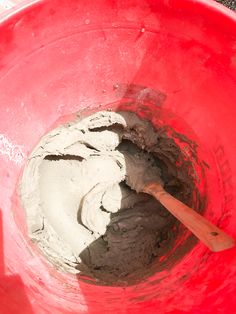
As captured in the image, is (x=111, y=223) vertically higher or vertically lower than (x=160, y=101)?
lower

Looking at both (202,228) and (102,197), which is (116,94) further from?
(202,228)

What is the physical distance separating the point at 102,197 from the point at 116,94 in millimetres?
377

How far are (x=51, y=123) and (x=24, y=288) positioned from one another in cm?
49

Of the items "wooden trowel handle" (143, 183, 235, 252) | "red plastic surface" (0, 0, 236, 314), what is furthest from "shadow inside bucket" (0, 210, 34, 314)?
"wooden trowel handle" (143, 183, 235, 252)

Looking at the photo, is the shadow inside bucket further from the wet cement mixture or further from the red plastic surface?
the wet cement mixture

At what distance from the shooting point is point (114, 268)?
108cm

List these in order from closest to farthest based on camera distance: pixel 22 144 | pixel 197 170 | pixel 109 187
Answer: pixel 22 144 → pixel 197 170 → pixel 109 187

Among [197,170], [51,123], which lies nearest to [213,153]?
[197,170]

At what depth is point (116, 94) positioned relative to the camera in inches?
39.8

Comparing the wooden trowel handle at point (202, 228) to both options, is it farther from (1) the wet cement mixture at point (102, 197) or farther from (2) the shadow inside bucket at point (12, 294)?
(2) the shadow inside bucket at point (12, 294)

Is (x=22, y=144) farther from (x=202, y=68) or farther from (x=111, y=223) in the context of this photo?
(x=202, y=68)

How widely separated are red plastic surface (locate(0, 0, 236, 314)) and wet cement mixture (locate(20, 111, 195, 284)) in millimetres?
68

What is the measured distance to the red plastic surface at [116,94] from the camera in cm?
81

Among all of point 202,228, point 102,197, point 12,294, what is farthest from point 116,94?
point 12,294
